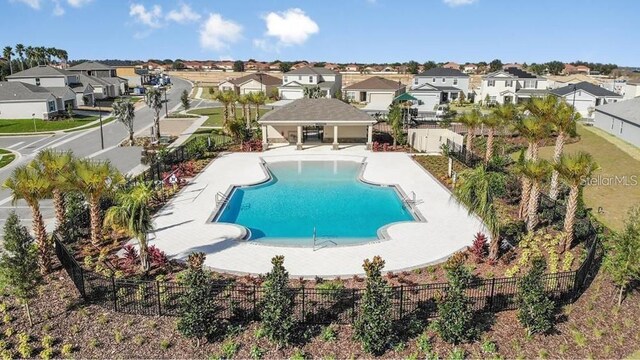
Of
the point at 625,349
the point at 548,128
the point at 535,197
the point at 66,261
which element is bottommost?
the point at 625,349

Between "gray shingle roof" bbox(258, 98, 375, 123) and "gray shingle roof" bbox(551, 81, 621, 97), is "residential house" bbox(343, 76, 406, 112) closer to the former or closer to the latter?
"gray shingle roof" bbox(551, 81, 621, 97)

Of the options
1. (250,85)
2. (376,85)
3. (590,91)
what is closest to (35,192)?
(376,85)

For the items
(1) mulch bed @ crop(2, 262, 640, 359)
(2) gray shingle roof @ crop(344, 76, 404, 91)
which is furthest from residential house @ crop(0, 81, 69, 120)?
(1) mulch bed @ crop(2, 262, 640, 359)

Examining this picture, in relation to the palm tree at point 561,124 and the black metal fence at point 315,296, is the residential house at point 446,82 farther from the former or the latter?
the black metal fence at point 315,296

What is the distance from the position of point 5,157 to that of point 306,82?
59.5m

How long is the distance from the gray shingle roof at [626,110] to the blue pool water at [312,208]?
88.1ft

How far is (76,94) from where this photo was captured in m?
74.1

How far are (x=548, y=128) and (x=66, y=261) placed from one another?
83.1 ft

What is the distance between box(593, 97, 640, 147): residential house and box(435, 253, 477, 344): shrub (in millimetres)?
36034

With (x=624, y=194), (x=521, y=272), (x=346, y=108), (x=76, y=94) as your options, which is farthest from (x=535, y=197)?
(x=76, y=94)

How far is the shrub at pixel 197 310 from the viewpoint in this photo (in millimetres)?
13984

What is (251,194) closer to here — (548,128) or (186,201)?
(186,201)

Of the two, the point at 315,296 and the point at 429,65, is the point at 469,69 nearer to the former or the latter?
the point at 429,65

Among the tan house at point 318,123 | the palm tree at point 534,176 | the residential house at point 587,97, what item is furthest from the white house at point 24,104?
the residential house at point 587,97
